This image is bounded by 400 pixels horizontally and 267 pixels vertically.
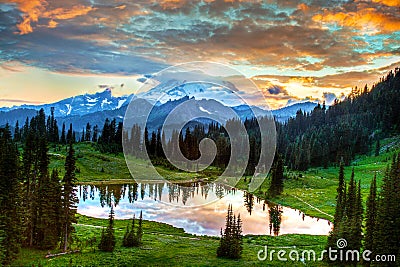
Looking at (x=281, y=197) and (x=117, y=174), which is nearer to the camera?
(x=281, y=197)

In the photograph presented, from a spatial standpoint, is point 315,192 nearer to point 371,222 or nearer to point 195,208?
point 195,208

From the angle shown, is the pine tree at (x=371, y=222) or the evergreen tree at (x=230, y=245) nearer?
the pine tree at (x=371, y=222)

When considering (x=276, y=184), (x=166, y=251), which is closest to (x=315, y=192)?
(x=276, y=184)

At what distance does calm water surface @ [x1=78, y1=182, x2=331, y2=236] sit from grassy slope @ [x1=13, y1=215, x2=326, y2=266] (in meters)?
7.21

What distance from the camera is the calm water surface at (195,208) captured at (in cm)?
7425

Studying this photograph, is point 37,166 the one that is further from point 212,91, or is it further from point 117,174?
point 117,174

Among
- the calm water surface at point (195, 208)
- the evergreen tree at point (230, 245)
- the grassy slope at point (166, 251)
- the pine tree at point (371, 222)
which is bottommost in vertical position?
the calm water surface at point (195, 208)

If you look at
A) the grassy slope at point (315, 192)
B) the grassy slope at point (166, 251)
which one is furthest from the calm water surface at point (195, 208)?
the grassy slope at point (166, 251)

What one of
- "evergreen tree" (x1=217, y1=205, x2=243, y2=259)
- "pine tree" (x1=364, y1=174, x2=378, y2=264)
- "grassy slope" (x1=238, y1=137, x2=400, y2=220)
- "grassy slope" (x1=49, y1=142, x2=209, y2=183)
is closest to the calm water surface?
"grassy slope" (x1=238, y1=137, x2=400, y2=220)

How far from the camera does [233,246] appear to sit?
47906 mm

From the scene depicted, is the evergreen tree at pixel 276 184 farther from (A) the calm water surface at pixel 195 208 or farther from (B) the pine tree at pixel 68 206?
(B) the pine tree at pixel 68 206

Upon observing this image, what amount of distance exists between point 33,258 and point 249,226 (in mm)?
43459

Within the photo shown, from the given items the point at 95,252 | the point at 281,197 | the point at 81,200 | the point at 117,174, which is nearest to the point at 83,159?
the point at 117,174

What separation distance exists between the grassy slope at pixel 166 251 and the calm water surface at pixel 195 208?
7.21m
